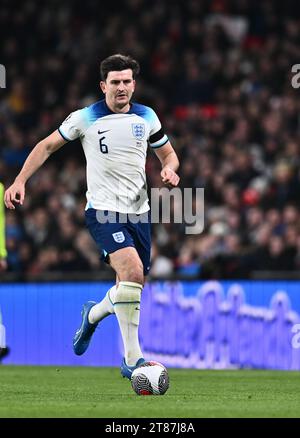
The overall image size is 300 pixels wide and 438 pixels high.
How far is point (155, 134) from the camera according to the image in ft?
31.4

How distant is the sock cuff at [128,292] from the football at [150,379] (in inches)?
19.8

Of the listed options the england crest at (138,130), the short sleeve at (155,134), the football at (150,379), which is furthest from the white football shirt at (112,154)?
the football at (150,379)

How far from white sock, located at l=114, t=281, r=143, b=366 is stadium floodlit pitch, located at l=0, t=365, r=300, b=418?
0.96 feet

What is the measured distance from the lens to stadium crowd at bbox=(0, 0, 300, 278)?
1650cm

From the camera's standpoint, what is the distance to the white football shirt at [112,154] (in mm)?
9258

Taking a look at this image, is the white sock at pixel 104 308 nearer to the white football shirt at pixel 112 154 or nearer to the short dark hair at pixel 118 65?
the white football shirt at pixel 112 154

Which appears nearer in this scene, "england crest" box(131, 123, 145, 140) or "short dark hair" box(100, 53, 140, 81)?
"short dark hair" box(100, 53, 140, 81)

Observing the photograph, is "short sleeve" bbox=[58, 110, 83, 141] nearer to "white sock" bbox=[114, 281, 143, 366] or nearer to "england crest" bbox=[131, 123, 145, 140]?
"england crest" bbox=[131, 123, 145, 140]

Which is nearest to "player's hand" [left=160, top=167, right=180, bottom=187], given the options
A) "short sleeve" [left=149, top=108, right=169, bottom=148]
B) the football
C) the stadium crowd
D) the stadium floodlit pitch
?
"short sleeve" [left=149, top=108, right=169, bottom=148]

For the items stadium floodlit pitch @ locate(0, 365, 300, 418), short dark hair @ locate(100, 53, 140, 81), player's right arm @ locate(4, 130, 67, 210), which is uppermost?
short dark hair @ locate(100, 53, 140, 81)

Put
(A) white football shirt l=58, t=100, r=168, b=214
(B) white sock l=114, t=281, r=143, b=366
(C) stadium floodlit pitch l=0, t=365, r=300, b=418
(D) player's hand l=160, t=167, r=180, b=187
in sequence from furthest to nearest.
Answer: (A) white football shirt l=58, t=100, r=168, b=214 → (B) white sock l=114, t=281, r=143, b=366 → (D) player's hand l=160, t=167, r=180, b=187 → (C) stadium floodlit pitch l=0, t=365, r=300, b=418

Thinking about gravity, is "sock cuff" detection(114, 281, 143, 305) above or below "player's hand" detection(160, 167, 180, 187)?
below

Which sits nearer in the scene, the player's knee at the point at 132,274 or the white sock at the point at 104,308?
the player's knee at the point at 132,274

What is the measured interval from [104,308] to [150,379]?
1.10m
